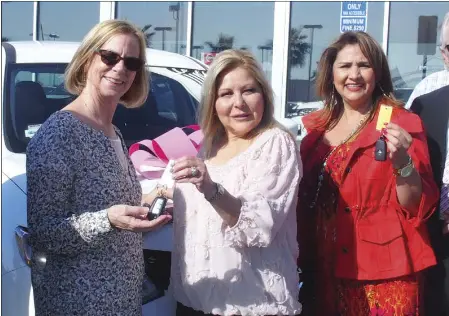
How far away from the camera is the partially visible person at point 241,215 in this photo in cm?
240

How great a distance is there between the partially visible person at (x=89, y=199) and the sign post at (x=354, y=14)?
7215 millimetres

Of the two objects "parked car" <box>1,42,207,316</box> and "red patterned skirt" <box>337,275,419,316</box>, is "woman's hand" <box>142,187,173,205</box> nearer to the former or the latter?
A: "parked car" <box>1,42,207,316</box>

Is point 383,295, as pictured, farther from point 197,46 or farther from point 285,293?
point 197,46

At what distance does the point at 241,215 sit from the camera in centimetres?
236

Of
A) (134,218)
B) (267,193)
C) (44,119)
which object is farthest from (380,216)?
(44,119)

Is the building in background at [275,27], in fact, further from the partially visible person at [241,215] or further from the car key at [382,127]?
the partially visible person at [241,215]

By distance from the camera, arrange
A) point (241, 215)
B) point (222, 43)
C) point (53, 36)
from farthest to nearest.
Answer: point (53, 36) → point (222, 43) → point (241, 215)

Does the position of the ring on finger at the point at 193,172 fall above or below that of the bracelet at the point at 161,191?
above

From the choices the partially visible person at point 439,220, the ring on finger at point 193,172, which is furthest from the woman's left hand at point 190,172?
the partially visible person at point 439,220

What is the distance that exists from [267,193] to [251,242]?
18cm

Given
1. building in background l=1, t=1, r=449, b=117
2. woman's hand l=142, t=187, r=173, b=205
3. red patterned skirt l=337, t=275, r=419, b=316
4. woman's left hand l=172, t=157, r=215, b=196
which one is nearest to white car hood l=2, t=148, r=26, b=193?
woman's hand l=142, t=187, r=173, b=205

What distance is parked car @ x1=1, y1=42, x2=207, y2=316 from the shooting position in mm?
2926

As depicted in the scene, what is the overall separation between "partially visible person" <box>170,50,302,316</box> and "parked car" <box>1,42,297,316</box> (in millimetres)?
309

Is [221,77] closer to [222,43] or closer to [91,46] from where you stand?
[91,46]
